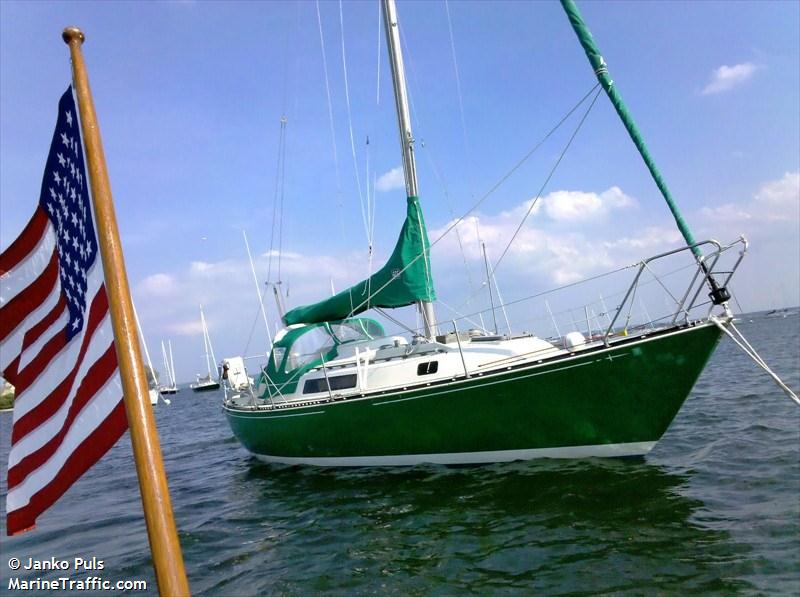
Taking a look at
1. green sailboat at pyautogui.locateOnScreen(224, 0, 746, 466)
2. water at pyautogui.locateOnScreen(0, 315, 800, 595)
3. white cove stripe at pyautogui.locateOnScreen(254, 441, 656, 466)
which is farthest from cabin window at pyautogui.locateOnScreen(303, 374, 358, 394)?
water at pyautogui.locateOnScreen(0, 315, 800, 595)

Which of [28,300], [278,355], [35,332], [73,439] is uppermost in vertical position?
[28,300]

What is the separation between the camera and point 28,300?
3.30 meters

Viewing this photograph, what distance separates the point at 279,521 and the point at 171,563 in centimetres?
711

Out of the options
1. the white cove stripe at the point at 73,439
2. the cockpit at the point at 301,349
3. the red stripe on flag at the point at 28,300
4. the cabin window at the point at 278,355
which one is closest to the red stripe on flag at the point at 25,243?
the red stripe on flag at the point at 28,300

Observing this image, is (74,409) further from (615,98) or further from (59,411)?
(615,98)

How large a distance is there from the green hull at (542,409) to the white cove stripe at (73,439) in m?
6.74

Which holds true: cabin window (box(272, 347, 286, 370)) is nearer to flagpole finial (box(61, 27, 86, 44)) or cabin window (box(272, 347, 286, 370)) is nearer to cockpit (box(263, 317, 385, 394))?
cockpit (box(263, 317, 385, 394))

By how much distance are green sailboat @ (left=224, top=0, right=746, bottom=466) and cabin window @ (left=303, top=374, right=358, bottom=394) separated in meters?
0.02

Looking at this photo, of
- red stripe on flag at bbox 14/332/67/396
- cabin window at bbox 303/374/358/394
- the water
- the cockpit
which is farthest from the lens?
the cockpit

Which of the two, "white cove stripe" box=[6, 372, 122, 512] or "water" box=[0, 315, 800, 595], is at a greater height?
"white cove stripe" box=[6, 372, 122, 512]

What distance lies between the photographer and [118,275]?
2.18 meters

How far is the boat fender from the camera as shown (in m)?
8.97

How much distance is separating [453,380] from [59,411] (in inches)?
266

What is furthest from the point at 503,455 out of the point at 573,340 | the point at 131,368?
the point at 131,368
